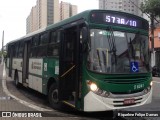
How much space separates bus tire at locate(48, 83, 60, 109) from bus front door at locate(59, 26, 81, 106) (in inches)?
22.3

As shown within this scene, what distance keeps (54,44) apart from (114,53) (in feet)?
9.22

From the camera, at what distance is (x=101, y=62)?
8.12 meters

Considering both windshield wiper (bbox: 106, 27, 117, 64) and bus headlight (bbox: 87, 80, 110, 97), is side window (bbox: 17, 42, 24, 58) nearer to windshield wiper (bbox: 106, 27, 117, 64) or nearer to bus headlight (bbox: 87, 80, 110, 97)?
windshield wiper (bbox: 106, 27, 117, 64)

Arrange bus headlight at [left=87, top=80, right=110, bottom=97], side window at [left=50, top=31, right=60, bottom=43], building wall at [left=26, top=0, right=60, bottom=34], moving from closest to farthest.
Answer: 1. bus headlight at [left=87, top=80, right=110, bottom=97]
2. side window at [left=50, top=31, right=60, bottom=43]
3. building wall at [left=26, top=0, right=60, bottom=34]

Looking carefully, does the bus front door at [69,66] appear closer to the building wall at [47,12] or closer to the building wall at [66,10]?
the building wall at [66,10]

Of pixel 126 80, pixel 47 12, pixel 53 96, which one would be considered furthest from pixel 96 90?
pixel 47 12

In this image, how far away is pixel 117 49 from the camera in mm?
8359

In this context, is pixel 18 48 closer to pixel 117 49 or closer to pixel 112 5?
pixel 117 49

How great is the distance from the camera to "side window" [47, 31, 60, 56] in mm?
10203

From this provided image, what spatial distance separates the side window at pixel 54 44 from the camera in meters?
10.2

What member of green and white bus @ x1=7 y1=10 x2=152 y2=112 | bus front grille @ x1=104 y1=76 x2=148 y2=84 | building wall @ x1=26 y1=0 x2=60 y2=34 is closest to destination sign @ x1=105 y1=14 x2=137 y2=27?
green and white bus @ x1=7 y1=10 x2=152 y2=112

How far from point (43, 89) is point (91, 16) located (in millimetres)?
4183

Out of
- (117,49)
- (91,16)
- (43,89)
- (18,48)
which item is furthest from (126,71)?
(18,48)

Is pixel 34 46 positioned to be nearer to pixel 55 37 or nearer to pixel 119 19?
pixel 55 37
